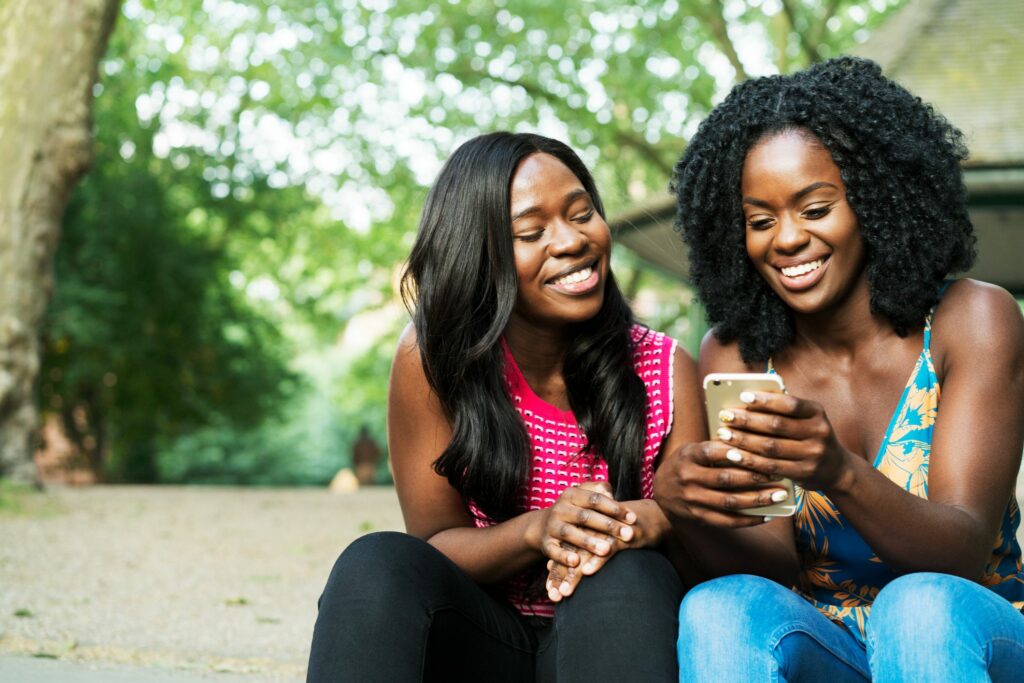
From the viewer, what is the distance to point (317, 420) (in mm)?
29172

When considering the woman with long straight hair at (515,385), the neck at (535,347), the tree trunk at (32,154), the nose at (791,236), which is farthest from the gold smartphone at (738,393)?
the tree trunk at (32,154)

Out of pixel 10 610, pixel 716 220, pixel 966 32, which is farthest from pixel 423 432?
pixel 966 32

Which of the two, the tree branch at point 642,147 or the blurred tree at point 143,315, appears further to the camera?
the tree branch at point 642,147

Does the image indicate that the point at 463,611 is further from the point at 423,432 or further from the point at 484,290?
the point at 484,290

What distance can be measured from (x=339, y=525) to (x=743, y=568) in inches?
249

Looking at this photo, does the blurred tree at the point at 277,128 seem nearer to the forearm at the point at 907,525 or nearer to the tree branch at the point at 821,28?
the tree branch at the point at 821,28

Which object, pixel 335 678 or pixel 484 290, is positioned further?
pixel 484 290

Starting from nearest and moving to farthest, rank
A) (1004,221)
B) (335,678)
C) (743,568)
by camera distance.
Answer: (335,678), (743,568), (1004,221)

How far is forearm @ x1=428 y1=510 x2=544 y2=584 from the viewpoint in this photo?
8.68 ft

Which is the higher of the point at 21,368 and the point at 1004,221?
the point at 1004,221

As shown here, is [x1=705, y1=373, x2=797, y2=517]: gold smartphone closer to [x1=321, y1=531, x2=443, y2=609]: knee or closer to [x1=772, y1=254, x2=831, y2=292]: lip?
[x1=772, y1=254, x2=831, y2=292]: lip

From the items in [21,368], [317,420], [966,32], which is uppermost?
[966,32]

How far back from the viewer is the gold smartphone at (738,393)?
211 cm

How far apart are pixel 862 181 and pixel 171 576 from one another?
15.0 feet
